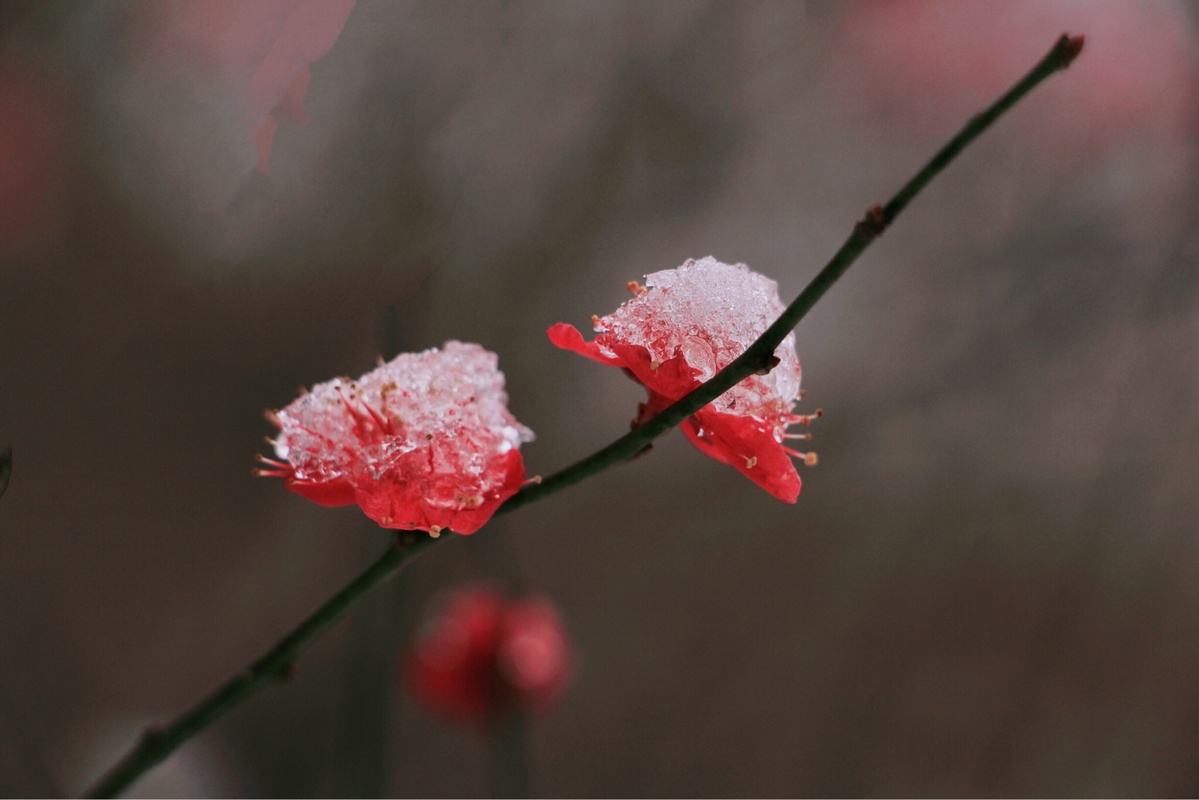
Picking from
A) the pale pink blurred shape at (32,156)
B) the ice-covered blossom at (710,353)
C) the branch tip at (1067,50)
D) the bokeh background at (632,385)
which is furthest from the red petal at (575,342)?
the pale pink blurred shape at (32,156)

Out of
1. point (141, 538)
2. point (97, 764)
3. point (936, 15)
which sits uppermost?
point (936, 15)

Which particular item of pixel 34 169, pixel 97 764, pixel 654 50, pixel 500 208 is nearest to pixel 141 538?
pixel 97 764

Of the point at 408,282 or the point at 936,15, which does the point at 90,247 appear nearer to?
the point at 408,282

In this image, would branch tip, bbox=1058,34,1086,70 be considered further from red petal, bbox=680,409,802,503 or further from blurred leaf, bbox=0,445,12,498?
blurred leaf, bbox=0,445,12,498

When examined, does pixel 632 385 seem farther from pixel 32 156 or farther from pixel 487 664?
pixel 32 156

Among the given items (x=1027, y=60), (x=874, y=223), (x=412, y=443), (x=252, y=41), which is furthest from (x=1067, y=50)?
(x=1027, y=60)

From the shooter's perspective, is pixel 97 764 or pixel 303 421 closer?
pixel 303 421
